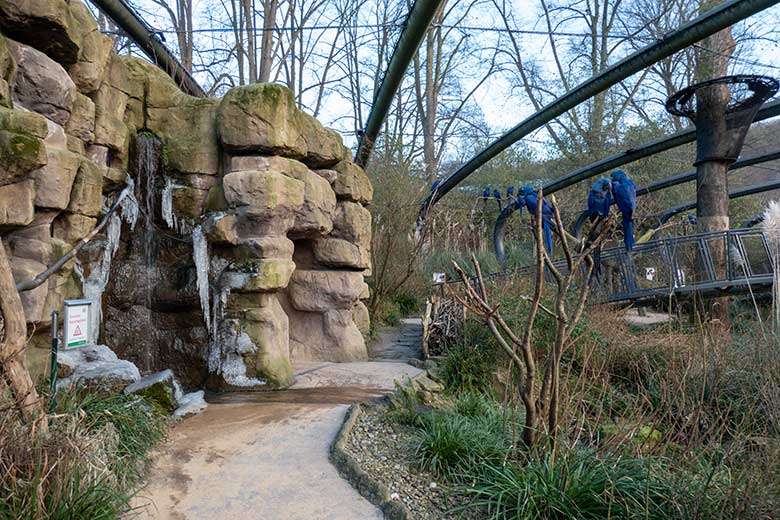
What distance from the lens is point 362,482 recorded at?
10.3 ft

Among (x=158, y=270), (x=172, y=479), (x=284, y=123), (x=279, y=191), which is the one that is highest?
(x=284, y=123)

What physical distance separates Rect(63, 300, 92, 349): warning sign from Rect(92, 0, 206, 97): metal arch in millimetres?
5320

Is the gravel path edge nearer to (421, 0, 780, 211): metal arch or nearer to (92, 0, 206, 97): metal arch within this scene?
(421, 0, 780, 211): metal arch

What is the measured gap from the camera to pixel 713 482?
9.12 ft

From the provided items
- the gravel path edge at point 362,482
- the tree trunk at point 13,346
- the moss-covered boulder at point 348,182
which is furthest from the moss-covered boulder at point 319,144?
the tree trunk at point 13,346

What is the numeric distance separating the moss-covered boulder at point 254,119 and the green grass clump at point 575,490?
4178mm

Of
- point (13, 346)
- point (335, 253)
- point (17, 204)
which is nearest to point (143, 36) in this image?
point (335, 253)

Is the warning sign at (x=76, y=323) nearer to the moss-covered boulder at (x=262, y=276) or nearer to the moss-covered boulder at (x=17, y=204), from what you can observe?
the moss-covered boulder at (x=17, y=204)

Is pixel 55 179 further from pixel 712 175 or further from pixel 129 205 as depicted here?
pixel 712 175

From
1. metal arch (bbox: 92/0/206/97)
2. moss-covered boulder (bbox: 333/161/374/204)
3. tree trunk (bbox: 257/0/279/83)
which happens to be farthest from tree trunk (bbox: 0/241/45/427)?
tree trunk (bbox: 257/0/279/83)

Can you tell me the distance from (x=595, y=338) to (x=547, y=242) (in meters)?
3.46

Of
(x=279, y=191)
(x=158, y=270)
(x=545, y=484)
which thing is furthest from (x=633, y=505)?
(x=158, y=270)

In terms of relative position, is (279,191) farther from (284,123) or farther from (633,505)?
(633,505)

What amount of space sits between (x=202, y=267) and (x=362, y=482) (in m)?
3.44
